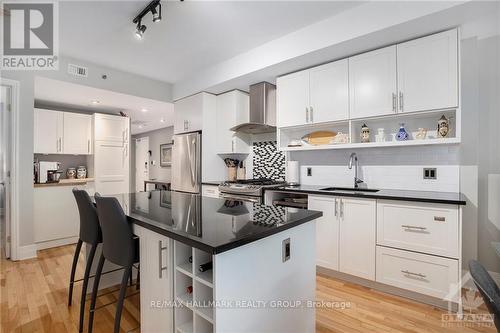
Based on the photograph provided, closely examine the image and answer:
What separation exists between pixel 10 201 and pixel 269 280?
3.62 meters

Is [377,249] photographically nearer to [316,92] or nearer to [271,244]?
[271,244]

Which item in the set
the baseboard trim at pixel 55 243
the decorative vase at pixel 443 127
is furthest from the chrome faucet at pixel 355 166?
the baseboard trim at pixel 55 243

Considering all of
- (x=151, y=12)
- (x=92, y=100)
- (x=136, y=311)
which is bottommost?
(x=136, y=311)

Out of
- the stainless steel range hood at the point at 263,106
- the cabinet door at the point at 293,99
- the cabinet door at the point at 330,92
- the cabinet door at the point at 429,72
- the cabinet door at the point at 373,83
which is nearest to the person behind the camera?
the cabinet door at the point at 429,72

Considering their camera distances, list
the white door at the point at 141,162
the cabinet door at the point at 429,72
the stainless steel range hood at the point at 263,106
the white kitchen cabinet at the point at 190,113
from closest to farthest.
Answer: the cabinet door at the point at 429,72 → the stainless steel range hood at the point at 263,106 → the white kitchen cabinet at the point at 190,113 → the white door at the point at 141,162

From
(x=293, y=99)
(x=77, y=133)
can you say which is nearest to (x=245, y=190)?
(x=293, y=99)

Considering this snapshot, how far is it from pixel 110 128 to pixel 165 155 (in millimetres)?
2474

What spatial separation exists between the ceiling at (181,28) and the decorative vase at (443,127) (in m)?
1.31

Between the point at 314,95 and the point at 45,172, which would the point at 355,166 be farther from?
the point at 45,172

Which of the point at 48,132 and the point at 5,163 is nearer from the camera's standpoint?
the point at 5,163

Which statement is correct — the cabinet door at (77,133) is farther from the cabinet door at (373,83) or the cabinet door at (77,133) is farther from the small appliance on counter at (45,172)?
the cabinet door at (373,83)

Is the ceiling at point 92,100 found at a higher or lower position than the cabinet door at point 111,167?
higher

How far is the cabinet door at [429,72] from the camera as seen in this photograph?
2.12m

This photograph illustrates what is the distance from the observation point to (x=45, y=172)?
3.92 metres
